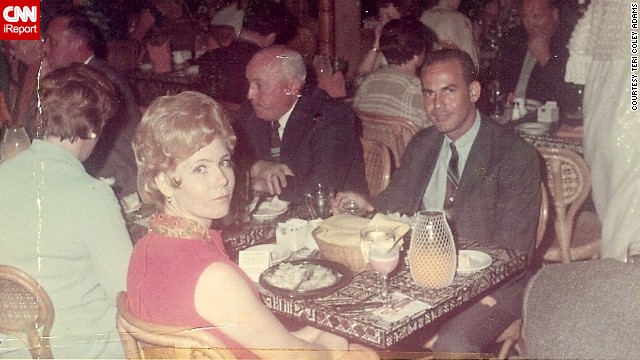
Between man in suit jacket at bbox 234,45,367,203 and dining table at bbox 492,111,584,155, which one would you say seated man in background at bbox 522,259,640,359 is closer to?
man in suit jacket at bbox 234,45,367,203

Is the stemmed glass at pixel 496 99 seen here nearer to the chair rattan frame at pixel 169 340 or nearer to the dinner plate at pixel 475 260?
the dinner plate at pixel 475 260

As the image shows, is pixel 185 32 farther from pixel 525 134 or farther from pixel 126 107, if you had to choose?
pixel 525 134

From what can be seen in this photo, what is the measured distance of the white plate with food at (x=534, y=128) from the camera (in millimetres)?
3125

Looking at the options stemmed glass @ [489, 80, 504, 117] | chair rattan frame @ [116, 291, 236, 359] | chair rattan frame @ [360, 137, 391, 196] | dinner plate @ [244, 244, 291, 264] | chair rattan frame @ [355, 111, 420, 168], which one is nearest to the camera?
chair rattan frame @ [116, 291, 236, 359]

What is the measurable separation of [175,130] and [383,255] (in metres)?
0.55

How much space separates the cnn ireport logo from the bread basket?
1.33m

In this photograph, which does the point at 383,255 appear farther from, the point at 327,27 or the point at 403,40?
the point at 327,27

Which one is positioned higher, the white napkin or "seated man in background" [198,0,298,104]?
"seated man in background" [198,0,298,104]

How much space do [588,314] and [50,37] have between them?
9.81ft

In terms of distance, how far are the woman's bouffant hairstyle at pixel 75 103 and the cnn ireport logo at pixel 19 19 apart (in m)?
0.38

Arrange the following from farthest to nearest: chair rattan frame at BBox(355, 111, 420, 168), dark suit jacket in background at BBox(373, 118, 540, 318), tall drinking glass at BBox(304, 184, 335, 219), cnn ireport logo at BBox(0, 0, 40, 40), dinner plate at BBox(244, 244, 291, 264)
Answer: chair rattan frame at BBox(355, 111, 420, 168), cnn ireport logo at BBox(0, 0, 40, 40), dark suit jacket in background at BBox(373, 118, 540, 318), tall drinking glass at BBox(304, 184, 335, 219), dinner plate at BBox(244, 244, 291, 264)

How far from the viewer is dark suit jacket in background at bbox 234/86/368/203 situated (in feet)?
8.45

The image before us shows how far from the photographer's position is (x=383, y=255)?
4.94ft

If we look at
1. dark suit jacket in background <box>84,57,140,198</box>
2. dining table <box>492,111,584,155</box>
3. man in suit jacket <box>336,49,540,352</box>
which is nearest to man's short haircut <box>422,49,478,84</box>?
man in suit jacket <box>336,49,540,352</box>
